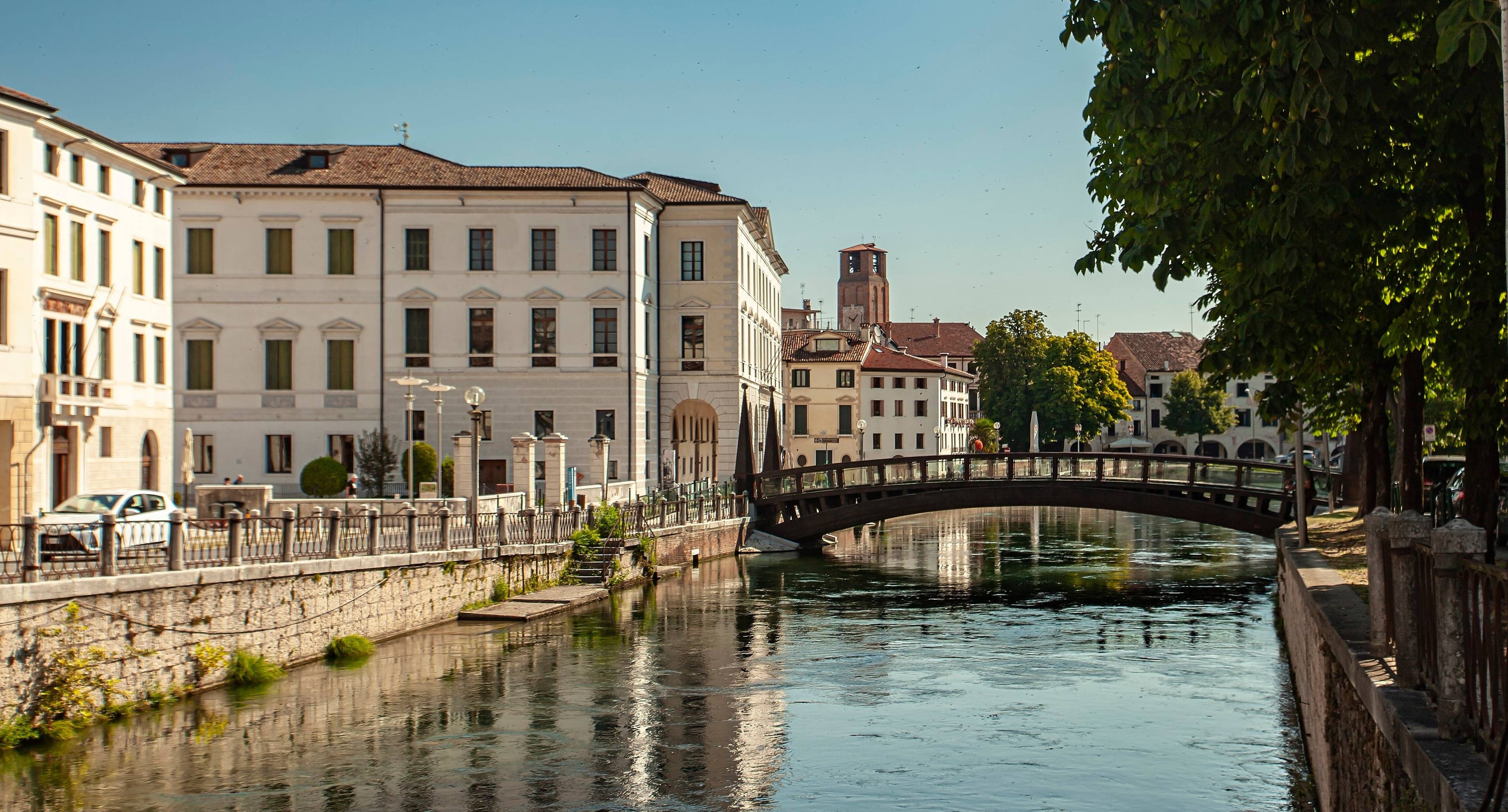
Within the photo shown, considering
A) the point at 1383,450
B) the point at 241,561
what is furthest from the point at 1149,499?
the point at 241,561

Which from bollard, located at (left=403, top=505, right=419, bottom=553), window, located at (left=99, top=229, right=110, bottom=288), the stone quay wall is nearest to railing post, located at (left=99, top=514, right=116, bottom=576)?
the stone quay wall

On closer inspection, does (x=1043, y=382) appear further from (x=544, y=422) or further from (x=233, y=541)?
(x=233, y=541)

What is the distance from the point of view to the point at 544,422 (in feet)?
161

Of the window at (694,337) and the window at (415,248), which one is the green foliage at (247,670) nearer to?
the window at (415,248)

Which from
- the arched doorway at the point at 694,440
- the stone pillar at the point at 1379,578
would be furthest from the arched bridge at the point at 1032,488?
the stone pillar at the point at 1379,578

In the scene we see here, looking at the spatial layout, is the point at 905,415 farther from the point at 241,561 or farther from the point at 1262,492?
the point at 241,561

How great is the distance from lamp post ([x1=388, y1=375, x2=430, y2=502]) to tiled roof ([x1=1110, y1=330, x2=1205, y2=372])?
83.5m

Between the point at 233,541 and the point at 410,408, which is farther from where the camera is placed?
the point at 410,408

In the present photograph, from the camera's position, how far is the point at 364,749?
17.0m

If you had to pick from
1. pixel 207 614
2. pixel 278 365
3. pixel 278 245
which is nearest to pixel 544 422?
pixel 278 365

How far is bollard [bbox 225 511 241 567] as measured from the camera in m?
20.6

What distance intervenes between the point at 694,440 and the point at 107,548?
1556 inches

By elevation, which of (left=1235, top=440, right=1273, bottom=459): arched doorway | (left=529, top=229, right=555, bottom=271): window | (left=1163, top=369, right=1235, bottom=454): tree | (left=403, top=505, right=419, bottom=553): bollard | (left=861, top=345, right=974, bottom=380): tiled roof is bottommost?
(left=403, top=505, right=419, bottom=553): bollard

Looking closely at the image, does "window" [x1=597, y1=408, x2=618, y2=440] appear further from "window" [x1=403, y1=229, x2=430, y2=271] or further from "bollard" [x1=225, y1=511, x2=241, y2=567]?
"bollard" [x1=225, y1=511, x2=241, y2=567]
